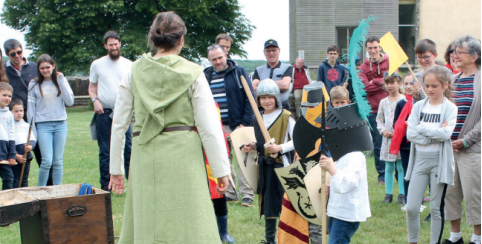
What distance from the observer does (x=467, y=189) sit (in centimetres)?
409

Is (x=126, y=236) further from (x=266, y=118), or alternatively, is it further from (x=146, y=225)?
(x=266, y=118)

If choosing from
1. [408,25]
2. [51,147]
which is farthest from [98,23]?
[51,147]

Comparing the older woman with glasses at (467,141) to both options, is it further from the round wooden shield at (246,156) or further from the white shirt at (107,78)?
the white shirt at (107,78)

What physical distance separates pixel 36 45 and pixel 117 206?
86.4 feet

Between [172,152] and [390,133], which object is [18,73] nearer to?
[172,152]

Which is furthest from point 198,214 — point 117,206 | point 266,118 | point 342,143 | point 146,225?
point 117,206

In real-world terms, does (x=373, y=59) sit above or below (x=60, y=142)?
above

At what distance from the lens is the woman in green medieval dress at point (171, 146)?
9.80 feet

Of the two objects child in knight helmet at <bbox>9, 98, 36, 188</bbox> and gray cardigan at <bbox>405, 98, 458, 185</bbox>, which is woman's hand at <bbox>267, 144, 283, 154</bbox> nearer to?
gray cardigan at <bbox>405, 98, 458, 185</bbox>

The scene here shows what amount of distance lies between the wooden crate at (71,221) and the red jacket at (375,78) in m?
4.64

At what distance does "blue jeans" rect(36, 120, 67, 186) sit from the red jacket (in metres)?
4.44

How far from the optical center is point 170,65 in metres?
3.02

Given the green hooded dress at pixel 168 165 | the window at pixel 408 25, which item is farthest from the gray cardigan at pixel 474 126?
the window at pixel 408 25

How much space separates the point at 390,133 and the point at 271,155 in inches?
98.4
